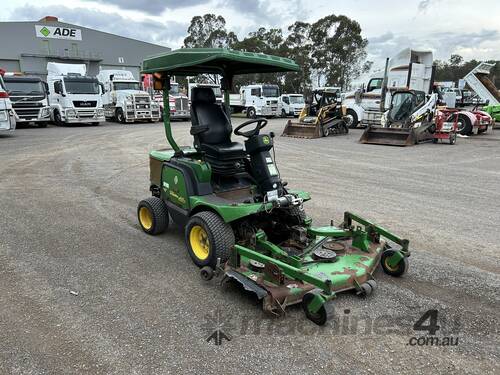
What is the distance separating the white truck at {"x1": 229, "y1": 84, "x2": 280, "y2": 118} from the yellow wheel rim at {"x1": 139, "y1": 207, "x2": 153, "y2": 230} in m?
21.8

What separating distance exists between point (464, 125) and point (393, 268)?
51.1ft

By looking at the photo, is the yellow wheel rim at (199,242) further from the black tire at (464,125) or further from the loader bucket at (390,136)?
the black tire at (464,125)

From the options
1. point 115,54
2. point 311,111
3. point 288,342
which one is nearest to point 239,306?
point 288,342

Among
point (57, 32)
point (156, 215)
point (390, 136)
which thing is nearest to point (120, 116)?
point (390, 136)

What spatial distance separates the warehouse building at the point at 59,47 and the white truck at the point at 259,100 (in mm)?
21360

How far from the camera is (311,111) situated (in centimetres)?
1906

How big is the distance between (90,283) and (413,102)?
1427 centimetres

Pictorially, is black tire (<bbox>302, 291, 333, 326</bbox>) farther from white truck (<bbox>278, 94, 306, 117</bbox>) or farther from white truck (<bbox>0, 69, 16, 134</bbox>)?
white truck (<bbox>278, 94, 306, 117</bbox>)

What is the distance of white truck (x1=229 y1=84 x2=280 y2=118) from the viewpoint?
2659 centimetres

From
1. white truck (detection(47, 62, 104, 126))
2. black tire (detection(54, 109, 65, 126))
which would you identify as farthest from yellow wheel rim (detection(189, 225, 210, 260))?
black tire (detection(54, 109, 65, 126))

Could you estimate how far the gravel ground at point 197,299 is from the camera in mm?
2631

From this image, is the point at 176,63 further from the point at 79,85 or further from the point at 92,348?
the point at 79,85

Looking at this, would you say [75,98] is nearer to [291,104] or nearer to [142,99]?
[142,99]

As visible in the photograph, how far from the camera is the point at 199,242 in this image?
400 centimetres
